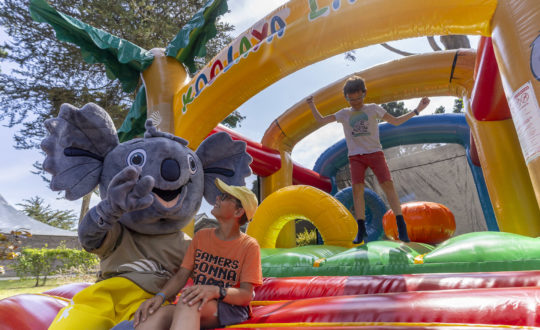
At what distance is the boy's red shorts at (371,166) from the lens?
2.65 meters

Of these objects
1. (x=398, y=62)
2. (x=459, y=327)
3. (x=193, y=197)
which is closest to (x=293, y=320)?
(x=459, y=327)

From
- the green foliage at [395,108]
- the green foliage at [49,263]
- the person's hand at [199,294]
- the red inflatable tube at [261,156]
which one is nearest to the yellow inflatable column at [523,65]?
the person's hand at [199,294]

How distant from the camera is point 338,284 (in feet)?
5.16

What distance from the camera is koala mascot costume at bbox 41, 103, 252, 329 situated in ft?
3.78

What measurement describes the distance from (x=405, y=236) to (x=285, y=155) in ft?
8.92

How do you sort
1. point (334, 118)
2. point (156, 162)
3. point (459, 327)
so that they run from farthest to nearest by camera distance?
1. point (334, 118)
2. point (156, 162)
3. point (459, 327)

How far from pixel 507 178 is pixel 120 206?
324cm

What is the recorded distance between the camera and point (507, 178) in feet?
9.67

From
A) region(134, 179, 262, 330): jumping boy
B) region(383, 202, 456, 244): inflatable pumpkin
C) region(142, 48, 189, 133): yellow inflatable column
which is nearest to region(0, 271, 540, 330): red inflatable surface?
region(134, 179, 262, 330): jumping boy

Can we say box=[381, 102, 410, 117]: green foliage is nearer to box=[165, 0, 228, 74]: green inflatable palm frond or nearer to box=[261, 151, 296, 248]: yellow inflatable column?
box=[261, 151, 296, 248]: yellow inflatable column

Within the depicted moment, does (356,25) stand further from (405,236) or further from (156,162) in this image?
(156,162)

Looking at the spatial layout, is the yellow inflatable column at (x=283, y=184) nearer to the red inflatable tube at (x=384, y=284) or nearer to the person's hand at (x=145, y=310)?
the red inflatable tube at (x=384, y=284)

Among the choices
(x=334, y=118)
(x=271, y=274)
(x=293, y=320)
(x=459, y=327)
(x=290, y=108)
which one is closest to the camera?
(x=459, y=327)

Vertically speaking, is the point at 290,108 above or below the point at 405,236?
above
